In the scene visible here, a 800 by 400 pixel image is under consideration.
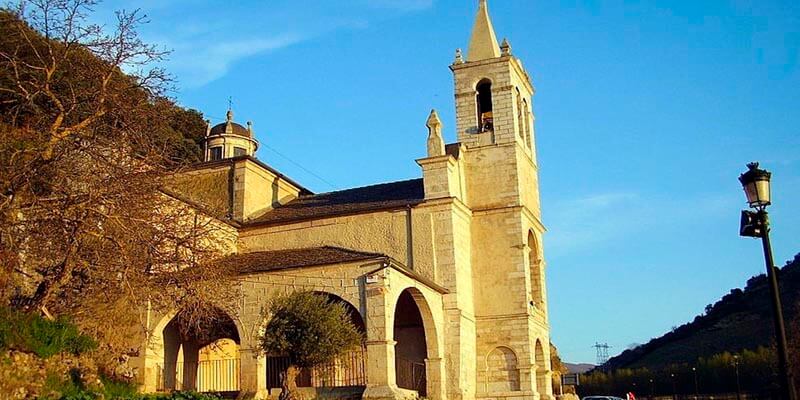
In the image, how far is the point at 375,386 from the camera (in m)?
19.9

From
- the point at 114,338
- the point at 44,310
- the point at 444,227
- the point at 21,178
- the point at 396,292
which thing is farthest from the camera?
the point at 444,227

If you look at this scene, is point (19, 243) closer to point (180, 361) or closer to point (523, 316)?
point (180, 361)

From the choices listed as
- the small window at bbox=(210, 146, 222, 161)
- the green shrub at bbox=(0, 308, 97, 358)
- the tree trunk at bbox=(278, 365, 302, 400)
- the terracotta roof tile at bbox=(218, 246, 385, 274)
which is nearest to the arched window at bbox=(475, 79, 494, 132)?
the terracotta roof tile at bbox=(218, 246, 385, 274)

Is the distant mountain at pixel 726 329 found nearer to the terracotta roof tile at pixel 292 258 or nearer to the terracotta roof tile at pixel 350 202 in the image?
the terracotta roof tile at pixel 350 202

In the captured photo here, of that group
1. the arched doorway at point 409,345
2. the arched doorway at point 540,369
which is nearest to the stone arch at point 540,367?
the arched doorway at point 540,369

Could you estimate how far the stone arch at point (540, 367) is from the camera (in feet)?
87.5

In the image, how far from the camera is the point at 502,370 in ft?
84.7

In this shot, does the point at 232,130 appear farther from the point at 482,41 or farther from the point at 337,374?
the point at 337,374

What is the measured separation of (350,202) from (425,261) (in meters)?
3.68

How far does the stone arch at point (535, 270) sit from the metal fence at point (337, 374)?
771 cm

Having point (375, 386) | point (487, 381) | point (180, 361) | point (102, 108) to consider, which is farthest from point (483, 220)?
point (102, 108)

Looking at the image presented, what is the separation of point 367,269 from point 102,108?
8731mm

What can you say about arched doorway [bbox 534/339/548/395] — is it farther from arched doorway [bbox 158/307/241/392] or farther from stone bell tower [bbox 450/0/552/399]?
arched doorway [bbox 158/307/241/392]

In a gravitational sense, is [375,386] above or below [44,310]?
below
